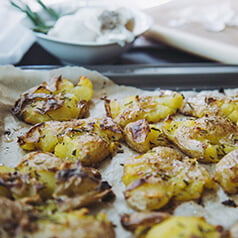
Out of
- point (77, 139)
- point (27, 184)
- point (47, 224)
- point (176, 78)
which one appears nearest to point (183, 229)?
point (47, 224)

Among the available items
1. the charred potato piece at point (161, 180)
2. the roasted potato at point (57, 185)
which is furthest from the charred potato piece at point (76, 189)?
the charred potato piece at point (161, 180)

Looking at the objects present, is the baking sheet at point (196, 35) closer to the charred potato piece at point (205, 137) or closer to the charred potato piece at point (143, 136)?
the charred potato piece at point (205, 137)

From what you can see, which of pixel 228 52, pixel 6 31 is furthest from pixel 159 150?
pixel 6 31

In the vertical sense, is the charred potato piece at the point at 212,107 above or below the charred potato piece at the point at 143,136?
below

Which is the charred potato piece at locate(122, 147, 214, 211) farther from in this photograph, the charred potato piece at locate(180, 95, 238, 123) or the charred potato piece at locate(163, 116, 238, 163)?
the charred potato piece at locate(180, 95, 238, 123)

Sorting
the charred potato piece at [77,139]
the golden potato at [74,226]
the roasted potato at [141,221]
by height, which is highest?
the golden potato at [74,226]

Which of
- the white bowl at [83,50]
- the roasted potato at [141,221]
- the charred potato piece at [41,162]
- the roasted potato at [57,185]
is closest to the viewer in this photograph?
the roasted potato at [141,221]

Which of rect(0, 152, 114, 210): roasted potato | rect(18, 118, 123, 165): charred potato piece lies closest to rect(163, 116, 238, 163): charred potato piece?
rect(18, 118, 123, 165): charred potato piece
